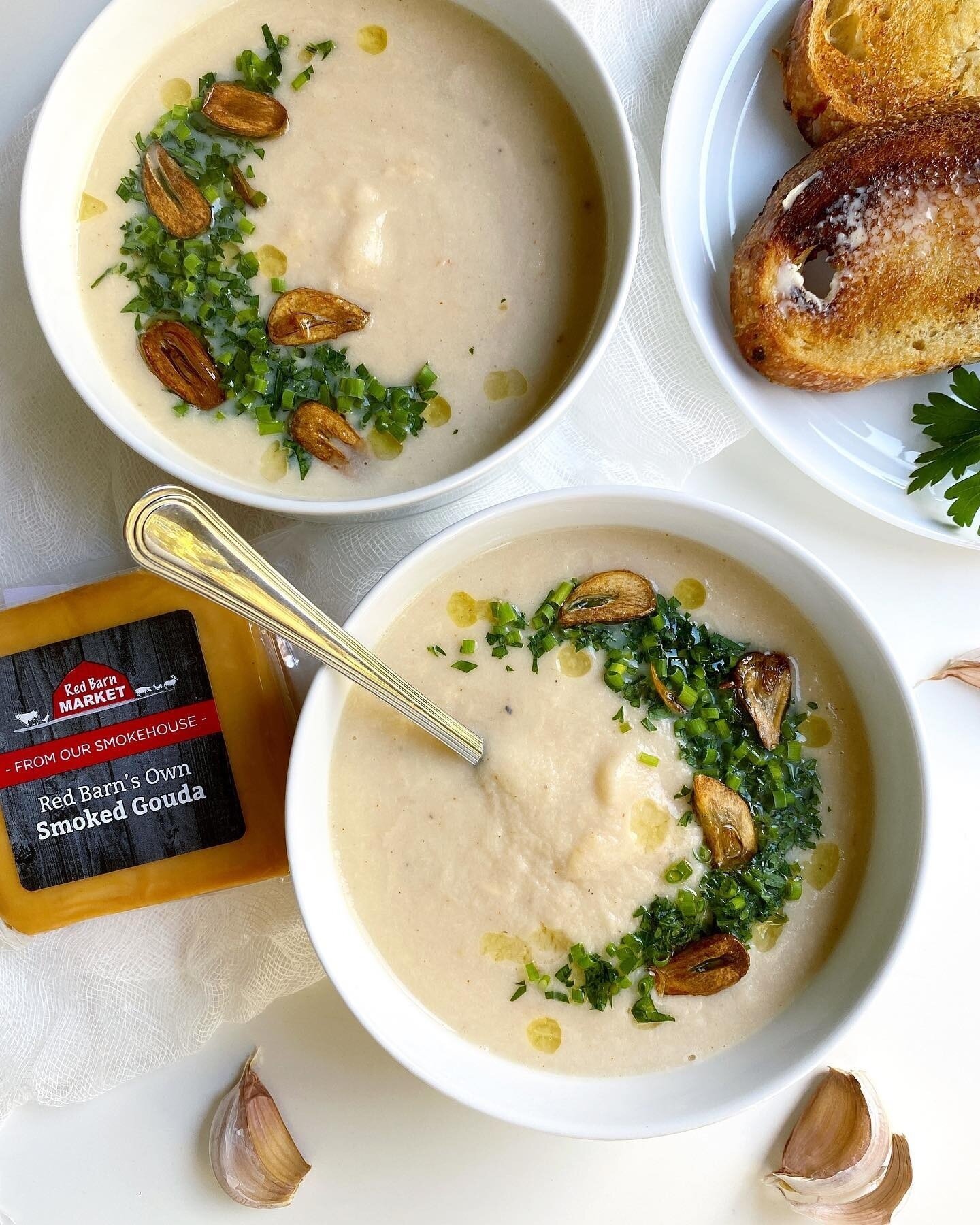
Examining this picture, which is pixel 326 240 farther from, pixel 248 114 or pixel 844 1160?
pixel 844 1160

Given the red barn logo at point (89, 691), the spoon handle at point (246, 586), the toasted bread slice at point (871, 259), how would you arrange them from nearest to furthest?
the spoon handle at point (246, 586) < the red barn logo at point (89, 691) < the toasted bread slice at point (871, 259)

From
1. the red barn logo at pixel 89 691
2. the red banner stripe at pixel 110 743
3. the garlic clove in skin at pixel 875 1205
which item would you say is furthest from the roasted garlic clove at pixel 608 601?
the garlic clove in skin at pixel 875 1205

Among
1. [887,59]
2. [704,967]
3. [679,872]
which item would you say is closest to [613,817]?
[679,872]

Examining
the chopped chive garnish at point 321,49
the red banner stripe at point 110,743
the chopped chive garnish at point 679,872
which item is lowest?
the chopped chive garnish at point 679,872

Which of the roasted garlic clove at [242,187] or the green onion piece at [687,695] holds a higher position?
the roasted garlic clove at [242,187]

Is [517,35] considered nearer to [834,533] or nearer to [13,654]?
[834,533]

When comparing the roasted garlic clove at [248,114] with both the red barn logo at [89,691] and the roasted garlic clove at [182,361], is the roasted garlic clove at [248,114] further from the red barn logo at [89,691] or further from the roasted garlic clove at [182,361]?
the red barn logo at [89,691]
